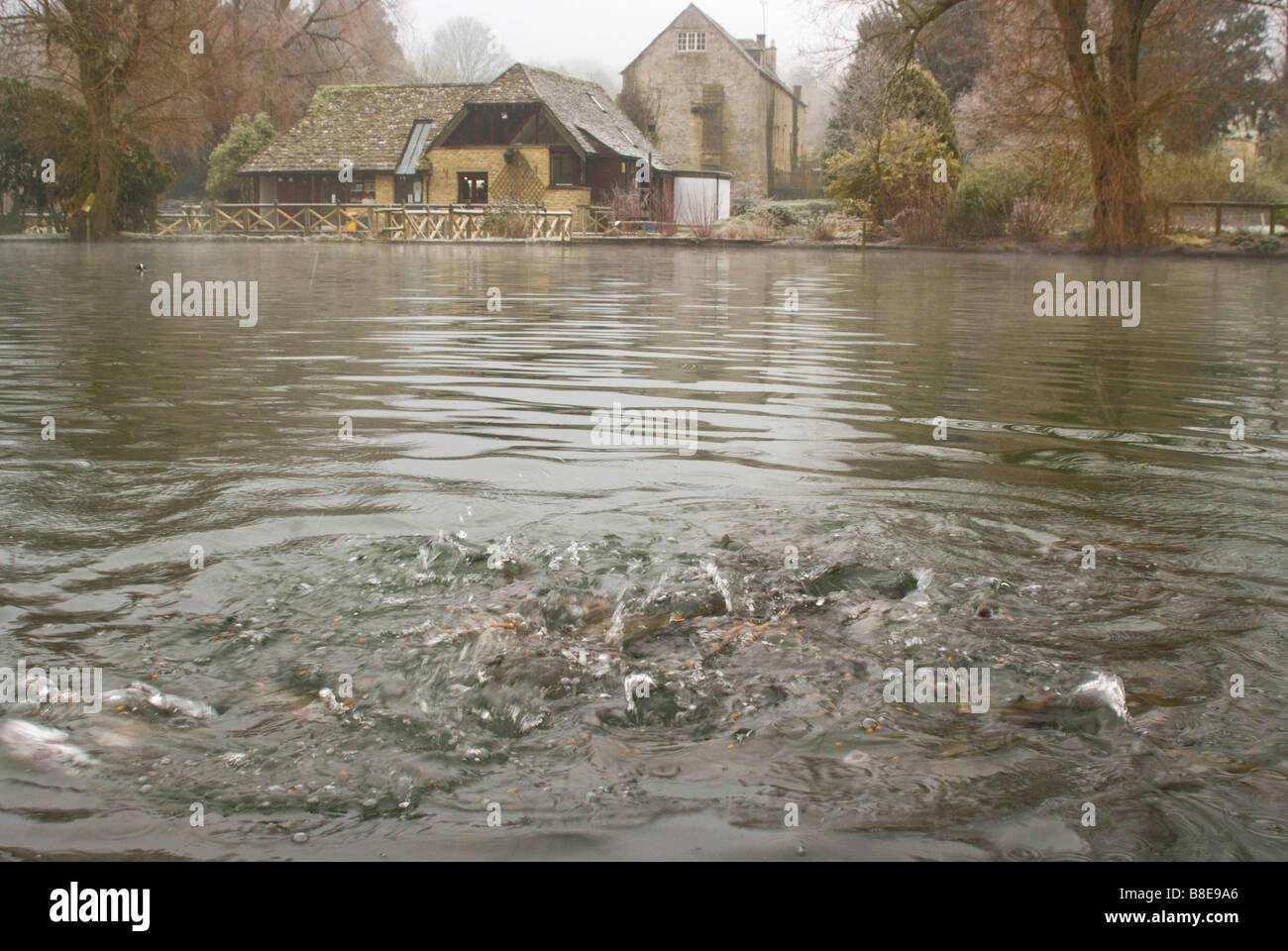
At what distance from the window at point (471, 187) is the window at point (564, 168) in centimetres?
313

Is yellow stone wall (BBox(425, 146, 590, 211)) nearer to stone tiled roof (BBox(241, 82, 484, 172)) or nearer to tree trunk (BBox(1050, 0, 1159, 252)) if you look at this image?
stone tiled roof (BBox(241, 82, 484, 172))

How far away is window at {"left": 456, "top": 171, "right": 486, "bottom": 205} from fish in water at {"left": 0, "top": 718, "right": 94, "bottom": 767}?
52.0 metres

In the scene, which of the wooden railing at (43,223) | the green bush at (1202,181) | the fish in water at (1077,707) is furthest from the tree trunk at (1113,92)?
the wooden railing at (43,223)

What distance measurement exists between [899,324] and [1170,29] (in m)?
18.0

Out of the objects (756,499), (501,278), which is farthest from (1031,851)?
(501,278)

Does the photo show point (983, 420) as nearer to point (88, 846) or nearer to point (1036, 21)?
point (88, 846)

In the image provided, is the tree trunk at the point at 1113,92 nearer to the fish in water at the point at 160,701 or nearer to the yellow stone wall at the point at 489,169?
the fish in water at the point at 160,701

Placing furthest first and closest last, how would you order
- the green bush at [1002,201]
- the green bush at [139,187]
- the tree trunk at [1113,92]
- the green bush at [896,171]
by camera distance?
the green bush at [139,187]
the green bush at [896,171]
the green bush at [1002,201]
the tree trunk at [1113,92]

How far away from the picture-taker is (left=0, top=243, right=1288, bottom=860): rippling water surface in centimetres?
286

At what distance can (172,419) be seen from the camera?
299 inches

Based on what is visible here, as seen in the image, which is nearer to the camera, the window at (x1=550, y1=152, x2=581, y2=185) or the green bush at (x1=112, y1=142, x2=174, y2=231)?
the green bush at (x1=112, y1=142, x2=174, y2=231)

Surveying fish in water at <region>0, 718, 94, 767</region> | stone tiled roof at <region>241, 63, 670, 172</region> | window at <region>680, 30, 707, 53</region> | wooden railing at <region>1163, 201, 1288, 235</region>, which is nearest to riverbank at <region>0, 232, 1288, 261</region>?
wooden railing at <region>1163, 201, 1288, 235</region>

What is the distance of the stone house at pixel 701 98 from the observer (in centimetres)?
6894

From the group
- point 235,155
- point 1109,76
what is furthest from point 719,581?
point 235,155
